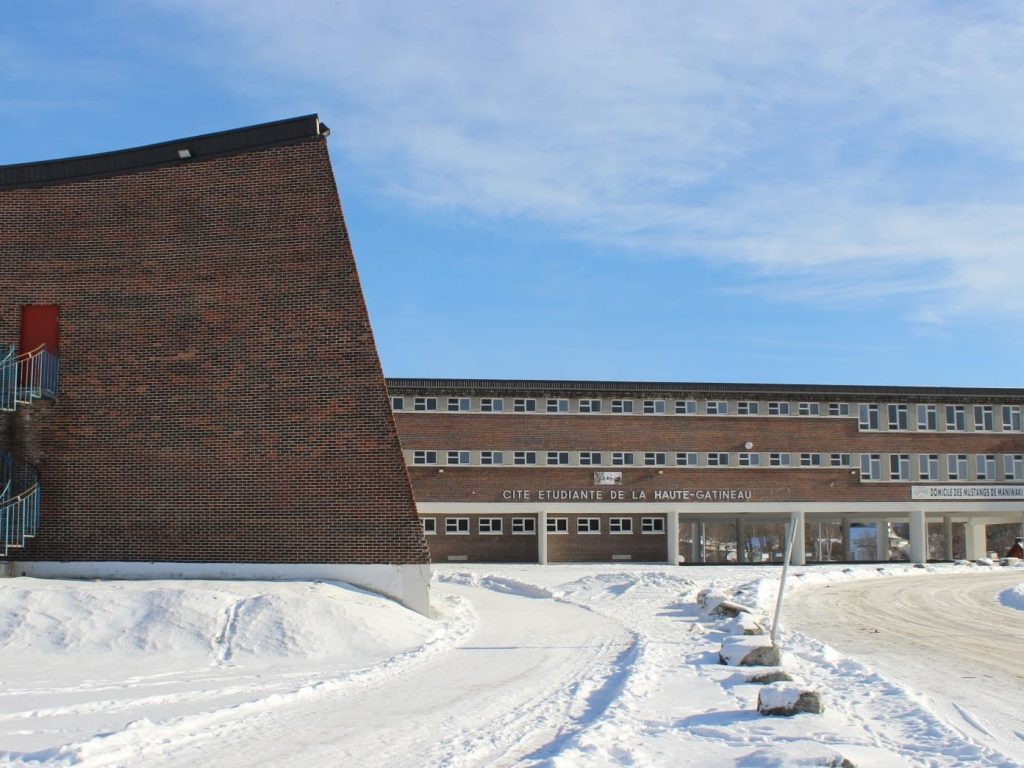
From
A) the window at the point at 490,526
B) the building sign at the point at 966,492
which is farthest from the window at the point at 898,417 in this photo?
the window at the point at 490,526

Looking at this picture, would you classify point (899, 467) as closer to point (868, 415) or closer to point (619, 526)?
point (868, 415)

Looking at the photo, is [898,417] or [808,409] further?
[898,417]

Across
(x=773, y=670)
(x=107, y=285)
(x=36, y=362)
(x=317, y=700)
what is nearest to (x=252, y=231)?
(x=107, y=285)

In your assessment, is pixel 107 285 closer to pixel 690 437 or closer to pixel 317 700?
pixel 317 700

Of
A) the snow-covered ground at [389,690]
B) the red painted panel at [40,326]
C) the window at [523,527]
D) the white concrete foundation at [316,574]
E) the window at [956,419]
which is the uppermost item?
the window at [956,419]

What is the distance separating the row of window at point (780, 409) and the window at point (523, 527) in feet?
17.9

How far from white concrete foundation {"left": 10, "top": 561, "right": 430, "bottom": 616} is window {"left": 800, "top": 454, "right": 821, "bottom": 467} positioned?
123ft

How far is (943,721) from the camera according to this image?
10.9m

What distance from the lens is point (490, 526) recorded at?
2163 inches

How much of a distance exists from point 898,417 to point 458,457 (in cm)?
2307

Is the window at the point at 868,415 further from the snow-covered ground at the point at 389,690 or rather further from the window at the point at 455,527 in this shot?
the snow-covered ground at the point at 389,690

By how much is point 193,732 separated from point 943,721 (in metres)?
7.29

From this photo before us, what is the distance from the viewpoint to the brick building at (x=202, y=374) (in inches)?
878

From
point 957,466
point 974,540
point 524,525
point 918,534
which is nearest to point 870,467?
point 918,534
